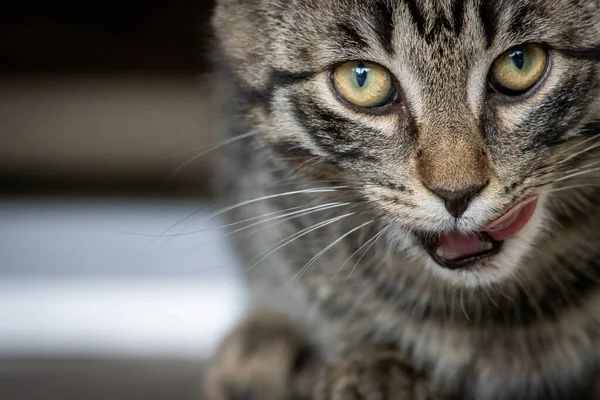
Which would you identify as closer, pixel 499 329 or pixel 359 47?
pixel 359 47

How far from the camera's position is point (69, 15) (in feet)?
5.13

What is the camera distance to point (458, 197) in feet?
2.43

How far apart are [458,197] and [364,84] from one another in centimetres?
14

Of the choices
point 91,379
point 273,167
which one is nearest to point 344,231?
point 273,167

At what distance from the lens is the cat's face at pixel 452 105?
2.46 feet

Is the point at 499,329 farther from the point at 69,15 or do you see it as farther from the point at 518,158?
the point at 69,15

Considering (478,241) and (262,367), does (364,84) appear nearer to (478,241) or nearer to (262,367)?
(478,241)

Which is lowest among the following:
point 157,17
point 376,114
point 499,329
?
point 499,329

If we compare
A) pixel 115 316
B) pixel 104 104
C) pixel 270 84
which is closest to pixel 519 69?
pixel 270 84

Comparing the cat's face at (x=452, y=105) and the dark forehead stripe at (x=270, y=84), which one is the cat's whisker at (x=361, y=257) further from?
the dark forehead stripe at (x=270, y=84)

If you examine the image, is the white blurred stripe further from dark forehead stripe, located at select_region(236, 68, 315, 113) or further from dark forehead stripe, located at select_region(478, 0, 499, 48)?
dark forehead stripe, located at select_region(478, 0, 499, 48)

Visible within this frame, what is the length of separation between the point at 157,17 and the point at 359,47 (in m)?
0.88

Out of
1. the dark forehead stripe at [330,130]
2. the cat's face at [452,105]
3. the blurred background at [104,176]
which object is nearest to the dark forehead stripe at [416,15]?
the cat's face at [452,105]

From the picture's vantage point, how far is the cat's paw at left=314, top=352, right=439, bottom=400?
0.93m
